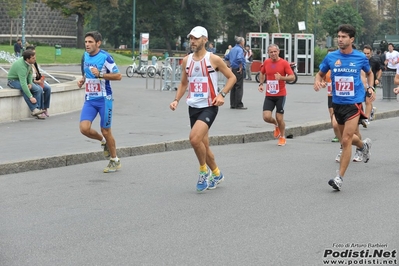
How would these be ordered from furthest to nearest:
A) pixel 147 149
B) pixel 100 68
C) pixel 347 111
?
pixel 147 149
pixel 100 68
pixel 347 111

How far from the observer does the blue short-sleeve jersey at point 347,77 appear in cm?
1087

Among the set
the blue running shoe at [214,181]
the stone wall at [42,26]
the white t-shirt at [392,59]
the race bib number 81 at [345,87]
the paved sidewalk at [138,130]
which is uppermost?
the stone wall at [42,26]

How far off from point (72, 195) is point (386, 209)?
354cm

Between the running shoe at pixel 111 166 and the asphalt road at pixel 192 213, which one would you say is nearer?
the asphalt road at pixel 192 213

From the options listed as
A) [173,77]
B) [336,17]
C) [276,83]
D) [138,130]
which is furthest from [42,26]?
[276,83]

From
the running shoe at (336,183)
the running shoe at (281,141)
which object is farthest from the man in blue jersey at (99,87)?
the running shoe at (281,141)

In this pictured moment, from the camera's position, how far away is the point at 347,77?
35.8ft

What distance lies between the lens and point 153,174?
39.1ft

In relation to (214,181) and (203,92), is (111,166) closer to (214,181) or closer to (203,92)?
(214,181)

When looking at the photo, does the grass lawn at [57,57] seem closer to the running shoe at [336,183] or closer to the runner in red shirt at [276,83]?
the runner in red shirt at [276,83]

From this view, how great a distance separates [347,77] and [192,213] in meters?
3.18

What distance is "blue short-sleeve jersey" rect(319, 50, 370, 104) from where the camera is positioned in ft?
35.7

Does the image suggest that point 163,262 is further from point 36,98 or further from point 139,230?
point 36,98

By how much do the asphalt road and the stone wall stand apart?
75038mm
